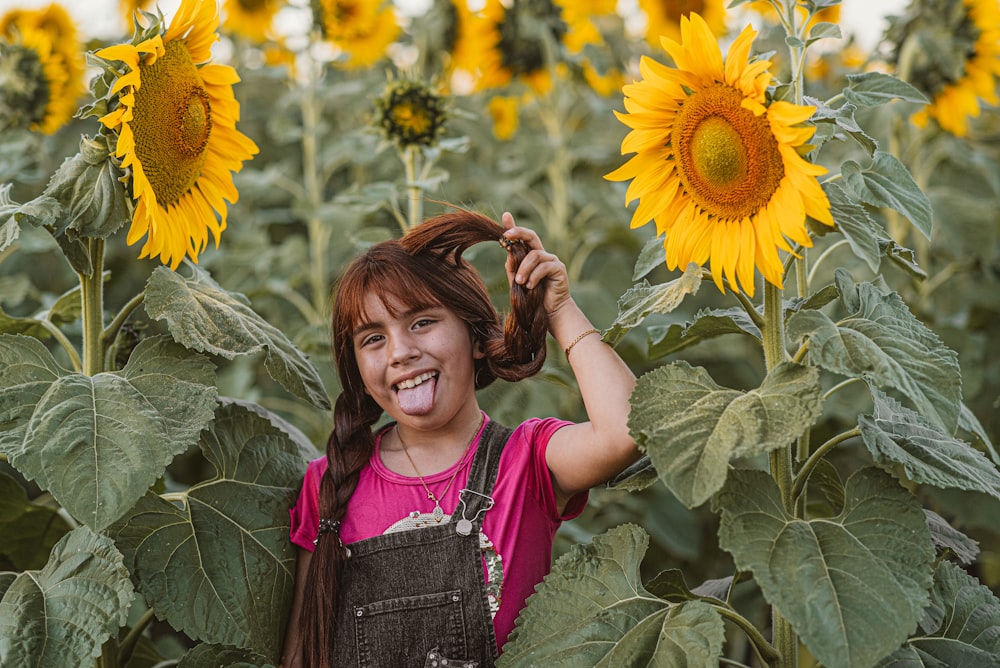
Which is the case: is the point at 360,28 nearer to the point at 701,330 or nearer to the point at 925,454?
the point at 701,330

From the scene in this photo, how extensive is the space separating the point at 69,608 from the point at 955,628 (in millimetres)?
1265

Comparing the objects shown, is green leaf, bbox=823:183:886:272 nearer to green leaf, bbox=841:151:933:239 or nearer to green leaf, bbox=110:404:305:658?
green leaf, bbox=841:151:933:239

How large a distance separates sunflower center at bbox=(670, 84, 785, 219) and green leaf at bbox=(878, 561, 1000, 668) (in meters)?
0.60

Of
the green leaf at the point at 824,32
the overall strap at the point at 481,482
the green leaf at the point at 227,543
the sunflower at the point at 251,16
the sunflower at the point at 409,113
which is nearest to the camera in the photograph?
the green leaf at the point at 824,32

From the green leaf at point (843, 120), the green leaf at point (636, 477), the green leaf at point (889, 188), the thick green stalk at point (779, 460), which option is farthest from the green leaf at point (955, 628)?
the green leaf at point (843, 120)

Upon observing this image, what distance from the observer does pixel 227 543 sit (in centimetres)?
174

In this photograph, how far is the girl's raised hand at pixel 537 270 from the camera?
170cm

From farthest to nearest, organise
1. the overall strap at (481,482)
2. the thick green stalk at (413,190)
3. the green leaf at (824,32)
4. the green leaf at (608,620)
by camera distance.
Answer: the thick green stalk at (413,190) → the overall strap at (481,482) → the green leaf at (824,32) → the green leaf at (608,620)

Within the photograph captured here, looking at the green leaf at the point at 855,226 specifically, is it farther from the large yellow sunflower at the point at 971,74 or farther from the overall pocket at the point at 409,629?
the large yellow sunflower at the point at 971,74

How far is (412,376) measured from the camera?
178 centimetres

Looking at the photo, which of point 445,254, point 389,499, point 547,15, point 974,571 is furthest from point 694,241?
point 974,571

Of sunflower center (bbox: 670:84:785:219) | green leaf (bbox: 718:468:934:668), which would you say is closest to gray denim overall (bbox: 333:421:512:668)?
green leaf (bbox: 718:468:934:668)

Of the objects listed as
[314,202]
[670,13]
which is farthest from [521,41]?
[314,202]

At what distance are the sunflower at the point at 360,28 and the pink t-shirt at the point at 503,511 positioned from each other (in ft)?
6.55
